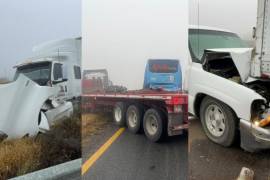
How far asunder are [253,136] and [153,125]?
0.48 m

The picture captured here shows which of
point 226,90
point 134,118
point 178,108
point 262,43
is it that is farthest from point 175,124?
point 262,43

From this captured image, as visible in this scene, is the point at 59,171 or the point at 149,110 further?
the point at 59,171

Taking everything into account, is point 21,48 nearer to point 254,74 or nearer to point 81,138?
point 81,138

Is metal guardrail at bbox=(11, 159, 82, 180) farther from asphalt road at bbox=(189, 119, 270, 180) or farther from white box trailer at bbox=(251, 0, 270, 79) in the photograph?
white box trailer at bbox=(251, 0, 270, 79)

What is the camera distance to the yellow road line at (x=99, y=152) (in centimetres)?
144

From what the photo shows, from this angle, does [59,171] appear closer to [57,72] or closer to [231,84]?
[57,72]

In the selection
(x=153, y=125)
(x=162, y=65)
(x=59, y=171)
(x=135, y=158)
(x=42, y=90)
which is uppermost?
(x=162, y=65)

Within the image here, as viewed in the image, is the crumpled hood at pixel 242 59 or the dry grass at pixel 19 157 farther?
the crumpled hood at pixel 242 59

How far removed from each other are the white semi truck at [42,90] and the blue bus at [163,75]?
0.33 metres

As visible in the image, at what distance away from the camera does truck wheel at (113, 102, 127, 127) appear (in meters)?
1.46

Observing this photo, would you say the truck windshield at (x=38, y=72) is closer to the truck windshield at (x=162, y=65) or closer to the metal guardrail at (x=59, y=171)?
the metal guardrail at (x=59, y=171)

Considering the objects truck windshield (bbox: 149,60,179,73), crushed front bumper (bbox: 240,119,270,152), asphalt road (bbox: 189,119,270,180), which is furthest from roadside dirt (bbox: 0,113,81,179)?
crushed front bumper (bbox: 240,119,270,152)

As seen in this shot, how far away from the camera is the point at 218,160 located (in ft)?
5.16

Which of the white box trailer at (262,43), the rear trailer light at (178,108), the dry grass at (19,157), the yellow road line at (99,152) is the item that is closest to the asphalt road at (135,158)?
the yellow road line at (99,152)
